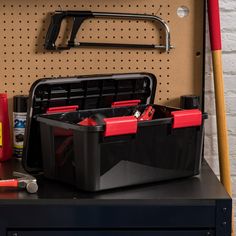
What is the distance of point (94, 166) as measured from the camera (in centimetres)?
132

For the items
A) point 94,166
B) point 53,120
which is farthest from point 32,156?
point 94,166

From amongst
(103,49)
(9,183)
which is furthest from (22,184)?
(103,49)

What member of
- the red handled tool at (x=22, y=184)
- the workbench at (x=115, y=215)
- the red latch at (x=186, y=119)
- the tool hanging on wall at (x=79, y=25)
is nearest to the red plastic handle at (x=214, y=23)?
the tool hanging on wall at (x=79, y=25)

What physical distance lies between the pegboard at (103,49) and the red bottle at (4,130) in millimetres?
107

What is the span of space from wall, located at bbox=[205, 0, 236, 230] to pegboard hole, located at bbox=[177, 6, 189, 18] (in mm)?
130

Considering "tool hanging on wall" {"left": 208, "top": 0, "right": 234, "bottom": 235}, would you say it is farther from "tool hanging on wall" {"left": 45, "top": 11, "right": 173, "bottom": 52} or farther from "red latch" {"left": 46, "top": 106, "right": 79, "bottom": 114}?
"red latch" {"left": 46, "top": 106, "right": 79, "bottom": 114}

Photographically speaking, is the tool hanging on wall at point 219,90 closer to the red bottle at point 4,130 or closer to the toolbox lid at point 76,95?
the toolbox lid at point 76,95

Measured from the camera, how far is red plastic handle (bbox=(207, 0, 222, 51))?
68.1 inches

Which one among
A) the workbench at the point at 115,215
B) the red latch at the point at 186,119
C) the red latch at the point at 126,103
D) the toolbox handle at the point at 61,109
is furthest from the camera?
the red latch at the point at 126,103

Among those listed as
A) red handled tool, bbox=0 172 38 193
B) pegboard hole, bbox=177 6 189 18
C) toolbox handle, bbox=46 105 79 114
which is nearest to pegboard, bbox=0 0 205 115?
pegboard hole, bbox=177 6 189 18

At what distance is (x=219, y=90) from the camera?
1.75 metres

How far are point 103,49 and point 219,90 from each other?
0.39 metres

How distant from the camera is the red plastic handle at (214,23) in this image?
1.73 meters

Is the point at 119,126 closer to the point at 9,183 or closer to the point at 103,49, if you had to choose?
the point at 9,183
